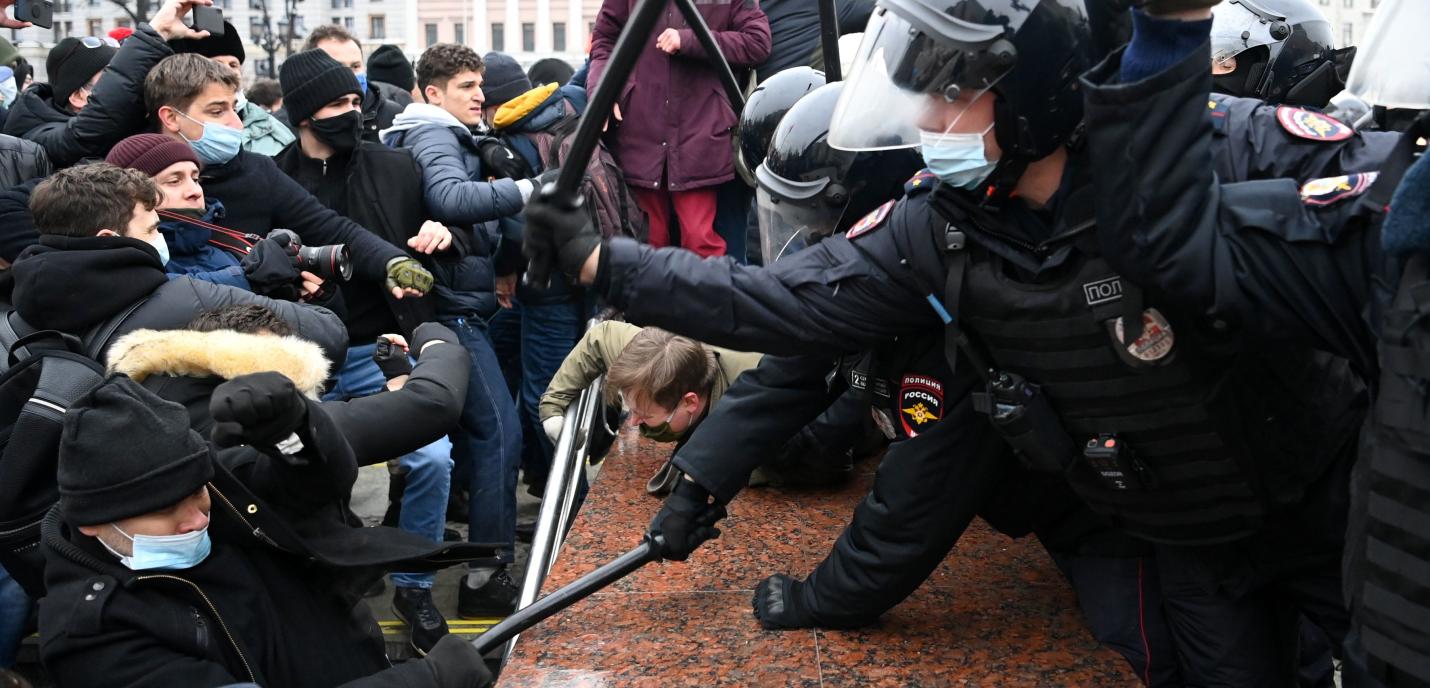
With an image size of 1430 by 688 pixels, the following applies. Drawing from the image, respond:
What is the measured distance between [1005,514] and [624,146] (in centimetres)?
254

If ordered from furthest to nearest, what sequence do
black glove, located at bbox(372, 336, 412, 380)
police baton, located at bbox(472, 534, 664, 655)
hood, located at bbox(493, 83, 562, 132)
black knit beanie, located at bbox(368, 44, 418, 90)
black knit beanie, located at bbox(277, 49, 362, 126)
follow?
black knit beanie, located at bbox(368, 44, 418, 90)
hood, located at bbox(493, 83, 562, 132)
black knit beanie, located at bbox(277, 49, 362, 126)
black glove, located at bbox(372, 336, 412, 380)
police baton, located at bbox(472, 534, 664, 655)

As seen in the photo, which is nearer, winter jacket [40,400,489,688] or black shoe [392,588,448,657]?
winter jacket [40,400,489,688]

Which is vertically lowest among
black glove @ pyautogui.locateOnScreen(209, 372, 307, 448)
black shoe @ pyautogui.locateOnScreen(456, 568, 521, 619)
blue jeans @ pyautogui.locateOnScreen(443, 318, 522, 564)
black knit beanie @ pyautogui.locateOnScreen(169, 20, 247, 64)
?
black shoe @ pyautogui.locateOnScreen(456, 568, 521, 619)

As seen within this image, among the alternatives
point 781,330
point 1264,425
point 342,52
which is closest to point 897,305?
point 781,330

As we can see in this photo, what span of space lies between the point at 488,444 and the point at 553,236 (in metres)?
2.77

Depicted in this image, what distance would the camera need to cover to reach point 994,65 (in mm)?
2301

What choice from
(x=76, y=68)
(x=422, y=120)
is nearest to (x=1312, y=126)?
(x=422, y=120)

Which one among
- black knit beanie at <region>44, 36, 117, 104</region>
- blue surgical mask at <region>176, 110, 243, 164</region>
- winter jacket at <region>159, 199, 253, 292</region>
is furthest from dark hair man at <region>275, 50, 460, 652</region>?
black knit beanie at <region>44, 36, 117, 104</region>

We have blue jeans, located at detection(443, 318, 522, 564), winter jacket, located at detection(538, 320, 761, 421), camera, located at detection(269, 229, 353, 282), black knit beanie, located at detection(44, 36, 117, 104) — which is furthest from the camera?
black knit beanie, located at detection(44, 36, 117, 104)

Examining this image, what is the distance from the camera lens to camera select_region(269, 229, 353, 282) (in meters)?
4.07

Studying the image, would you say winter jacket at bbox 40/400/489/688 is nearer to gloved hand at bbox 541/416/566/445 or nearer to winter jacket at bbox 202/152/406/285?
gloved hand at bbox 541/416/566/445

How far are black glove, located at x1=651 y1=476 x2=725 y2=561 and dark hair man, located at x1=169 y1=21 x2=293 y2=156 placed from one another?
8.61 feet

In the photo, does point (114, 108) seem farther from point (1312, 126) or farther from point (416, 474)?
point (1312, 126)

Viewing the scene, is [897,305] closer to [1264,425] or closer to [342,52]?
[1264,425]
